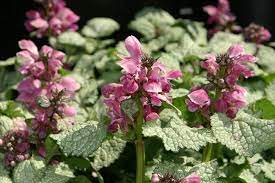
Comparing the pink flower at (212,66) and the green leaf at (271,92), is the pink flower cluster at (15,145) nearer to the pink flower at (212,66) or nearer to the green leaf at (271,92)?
the pink flower at (212,66)

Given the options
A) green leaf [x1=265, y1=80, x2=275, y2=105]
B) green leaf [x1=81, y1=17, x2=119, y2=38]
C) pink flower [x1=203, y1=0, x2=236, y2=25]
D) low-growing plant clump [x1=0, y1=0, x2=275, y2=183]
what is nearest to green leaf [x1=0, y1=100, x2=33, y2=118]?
low-growing plant clump [x1=0, y1=0, x2=275, y2=183]

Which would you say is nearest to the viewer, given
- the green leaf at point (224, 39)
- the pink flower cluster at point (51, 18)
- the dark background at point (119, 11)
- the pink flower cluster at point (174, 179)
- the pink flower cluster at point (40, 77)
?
the pink flower cluster at point (174, 179)

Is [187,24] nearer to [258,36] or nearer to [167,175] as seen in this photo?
[258,36]

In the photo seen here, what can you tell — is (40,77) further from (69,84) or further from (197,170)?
(197,170)

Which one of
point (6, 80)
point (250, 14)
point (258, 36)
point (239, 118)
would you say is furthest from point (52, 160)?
point (250, 14)

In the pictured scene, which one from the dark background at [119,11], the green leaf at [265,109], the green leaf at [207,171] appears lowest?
the dark background at [119,11]

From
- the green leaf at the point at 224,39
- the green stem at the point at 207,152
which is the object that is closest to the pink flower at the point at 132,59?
the green stem at the point at 207,152
